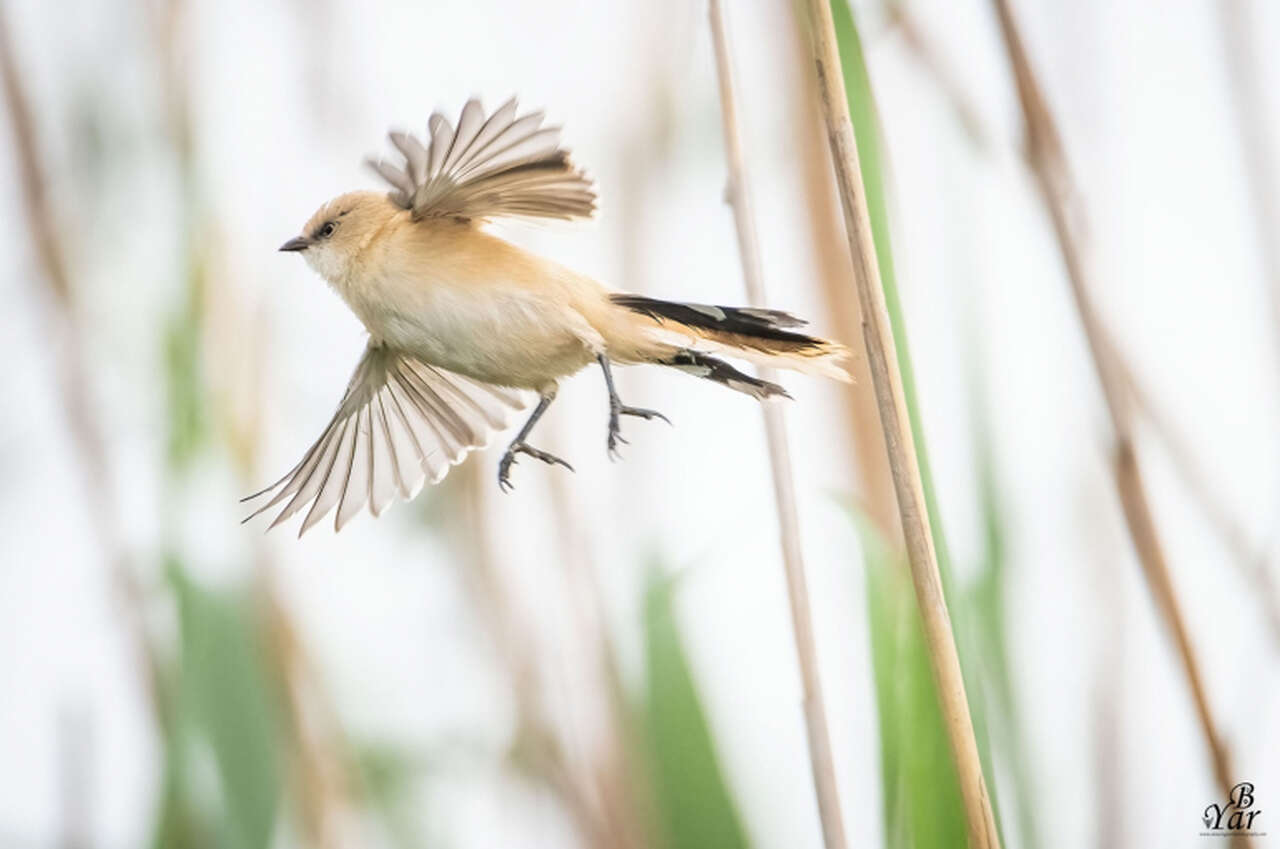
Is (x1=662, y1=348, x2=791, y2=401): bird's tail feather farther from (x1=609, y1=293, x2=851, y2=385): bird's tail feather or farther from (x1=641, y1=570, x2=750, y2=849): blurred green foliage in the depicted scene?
(x1=641, y1=570, x2=750, y2=849): blurred green foliage

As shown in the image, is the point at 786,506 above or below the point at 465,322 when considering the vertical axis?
below

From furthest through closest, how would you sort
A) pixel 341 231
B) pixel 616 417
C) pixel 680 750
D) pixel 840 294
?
pixel 840 294
pixel 680 750
pixel 341 231
pixel 616 417

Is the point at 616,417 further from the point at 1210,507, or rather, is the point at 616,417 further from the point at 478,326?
the point at 1210,507

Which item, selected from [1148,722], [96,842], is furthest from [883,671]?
[96,842]

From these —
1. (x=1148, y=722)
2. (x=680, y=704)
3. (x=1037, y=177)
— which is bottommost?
(x=1148, y=722)

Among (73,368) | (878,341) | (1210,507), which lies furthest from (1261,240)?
(73,368)

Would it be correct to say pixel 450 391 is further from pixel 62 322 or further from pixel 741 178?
pixel 62 322
